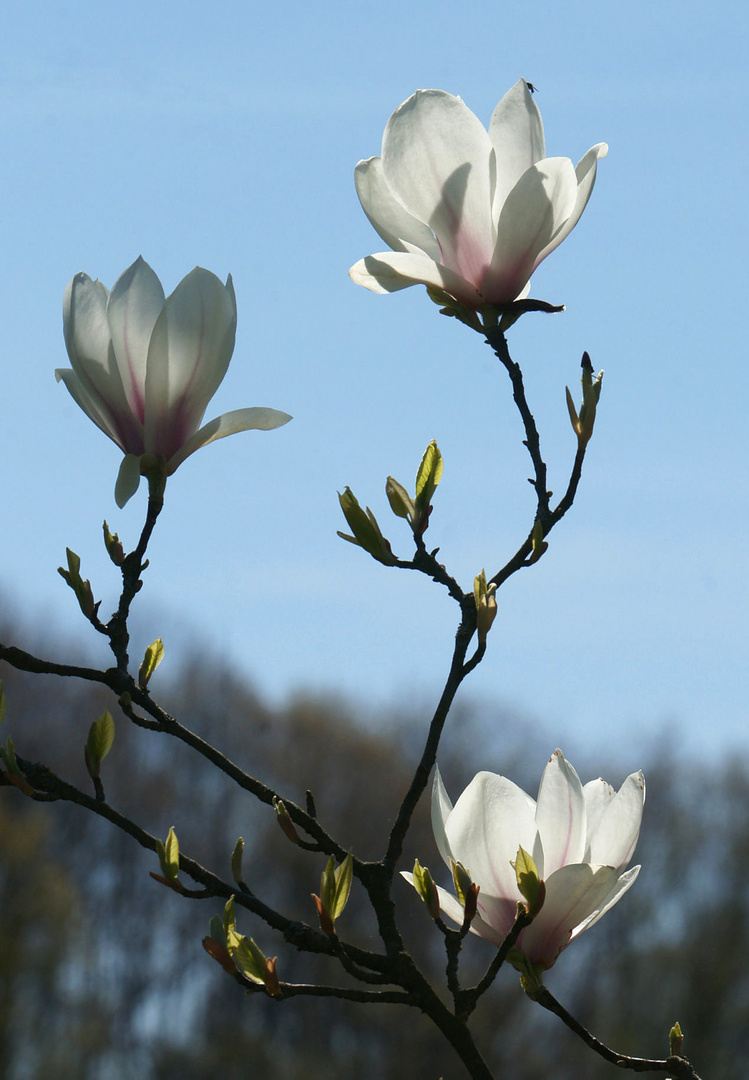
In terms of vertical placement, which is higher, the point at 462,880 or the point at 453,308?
the point at 453,308

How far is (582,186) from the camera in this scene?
633 millimetres

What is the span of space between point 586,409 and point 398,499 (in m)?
0.12

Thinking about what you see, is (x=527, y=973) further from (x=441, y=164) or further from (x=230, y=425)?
(x=441, y=164)

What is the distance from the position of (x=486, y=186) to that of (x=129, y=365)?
0.77 ft

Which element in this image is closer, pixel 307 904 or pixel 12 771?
pixel 12 771

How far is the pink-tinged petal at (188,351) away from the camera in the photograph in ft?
2.04

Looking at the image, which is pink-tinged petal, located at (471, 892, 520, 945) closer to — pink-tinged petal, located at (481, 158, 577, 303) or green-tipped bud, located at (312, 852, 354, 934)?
green-tipped bud, located at (312, 852, 354, 934)

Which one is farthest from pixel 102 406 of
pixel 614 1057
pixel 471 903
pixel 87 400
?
pixel 614 1057

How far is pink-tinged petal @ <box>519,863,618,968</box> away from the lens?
1.90ft

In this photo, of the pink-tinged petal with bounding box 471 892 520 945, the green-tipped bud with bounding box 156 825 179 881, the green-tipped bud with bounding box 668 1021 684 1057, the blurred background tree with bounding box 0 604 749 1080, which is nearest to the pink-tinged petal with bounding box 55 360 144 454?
the green-tipped bud with bounding box 156 825 179 881

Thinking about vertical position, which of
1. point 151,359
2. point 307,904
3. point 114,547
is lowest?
point 307,904

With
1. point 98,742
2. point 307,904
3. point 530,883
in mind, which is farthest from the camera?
point 307,904

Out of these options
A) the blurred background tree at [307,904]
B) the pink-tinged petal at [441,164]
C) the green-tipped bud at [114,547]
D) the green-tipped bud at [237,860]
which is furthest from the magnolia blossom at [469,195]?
the blurred background tree at [307,904]

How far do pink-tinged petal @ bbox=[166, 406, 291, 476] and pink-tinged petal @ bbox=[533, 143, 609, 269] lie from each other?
0.19 meters
